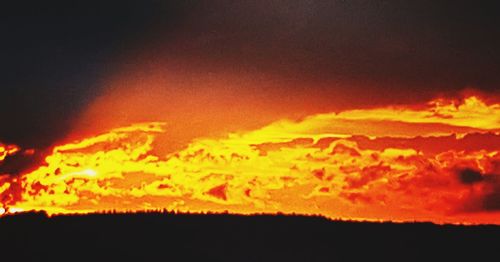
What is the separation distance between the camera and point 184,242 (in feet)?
142

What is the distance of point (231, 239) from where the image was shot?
44.1 meters

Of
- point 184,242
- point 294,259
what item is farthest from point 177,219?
point 294,259

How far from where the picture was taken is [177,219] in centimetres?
4444

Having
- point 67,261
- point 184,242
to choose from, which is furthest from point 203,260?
point 67,261

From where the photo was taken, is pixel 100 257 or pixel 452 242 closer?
pixel 100 257

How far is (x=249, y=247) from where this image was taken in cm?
4400

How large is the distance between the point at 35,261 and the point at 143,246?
3663 millimetres

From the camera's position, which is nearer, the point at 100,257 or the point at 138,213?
the point at 100,257

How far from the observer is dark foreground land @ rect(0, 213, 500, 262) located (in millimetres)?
42188

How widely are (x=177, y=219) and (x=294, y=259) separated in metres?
4.33

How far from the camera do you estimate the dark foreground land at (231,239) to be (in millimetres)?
42188

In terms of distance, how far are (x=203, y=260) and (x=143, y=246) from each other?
209 cm

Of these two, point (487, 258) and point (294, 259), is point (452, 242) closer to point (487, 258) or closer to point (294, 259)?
point (487, 258)

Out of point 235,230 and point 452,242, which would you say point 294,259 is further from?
point 452,242
